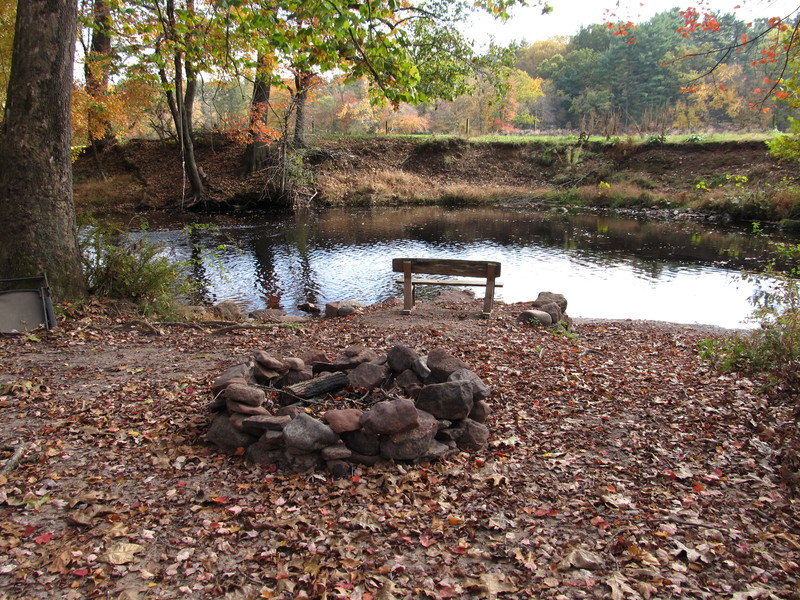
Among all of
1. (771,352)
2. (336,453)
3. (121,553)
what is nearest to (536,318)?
(771,352)

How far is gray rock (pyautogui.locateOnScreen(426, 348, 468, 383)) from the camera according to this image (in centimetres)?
471

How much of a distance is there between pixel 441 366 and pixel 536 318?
4.19 m

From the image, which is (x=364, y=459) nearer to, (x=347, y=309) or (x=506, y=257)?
(x=347, y=309)

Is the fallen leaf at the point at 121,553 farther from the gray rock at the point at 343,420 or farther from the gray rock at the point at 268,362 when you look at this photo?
the gray rock at the point at 268,362

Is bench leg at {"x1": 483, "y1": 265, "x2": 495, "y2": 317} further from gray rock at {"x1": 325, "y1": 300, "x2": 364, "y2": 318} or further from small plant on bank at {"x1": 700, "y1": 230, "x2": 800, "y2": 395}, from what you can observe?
small plant on bank at {"x1": 700, "y1": 230, "x2": 800, "y2": 395}

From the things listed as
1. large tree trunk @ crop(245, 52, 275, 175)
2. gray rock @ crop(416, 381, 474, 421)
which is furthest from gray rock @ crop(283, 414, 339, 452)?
large tree trunk @ crop(245, 52, 275, 175)

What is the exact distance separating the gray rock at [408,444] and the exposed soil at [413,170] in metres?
21.6

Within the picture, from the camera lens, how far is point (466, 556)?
9.89 feet

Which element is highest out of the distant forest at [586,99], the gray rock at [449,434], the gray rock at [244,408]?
the distant forest at [586,99]

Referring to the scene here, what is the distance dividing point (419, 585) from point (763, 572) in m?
1.90

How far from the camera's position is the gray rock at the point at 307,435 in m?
3.80

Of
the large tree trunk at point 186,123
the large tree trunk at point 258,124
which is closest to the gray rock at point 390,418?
the large tree trunk at point 258,124

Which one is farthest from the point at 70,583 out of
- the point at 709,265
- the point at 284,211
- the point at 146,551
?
the point at 284,211

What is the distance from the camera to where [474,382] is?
14.5 ft
